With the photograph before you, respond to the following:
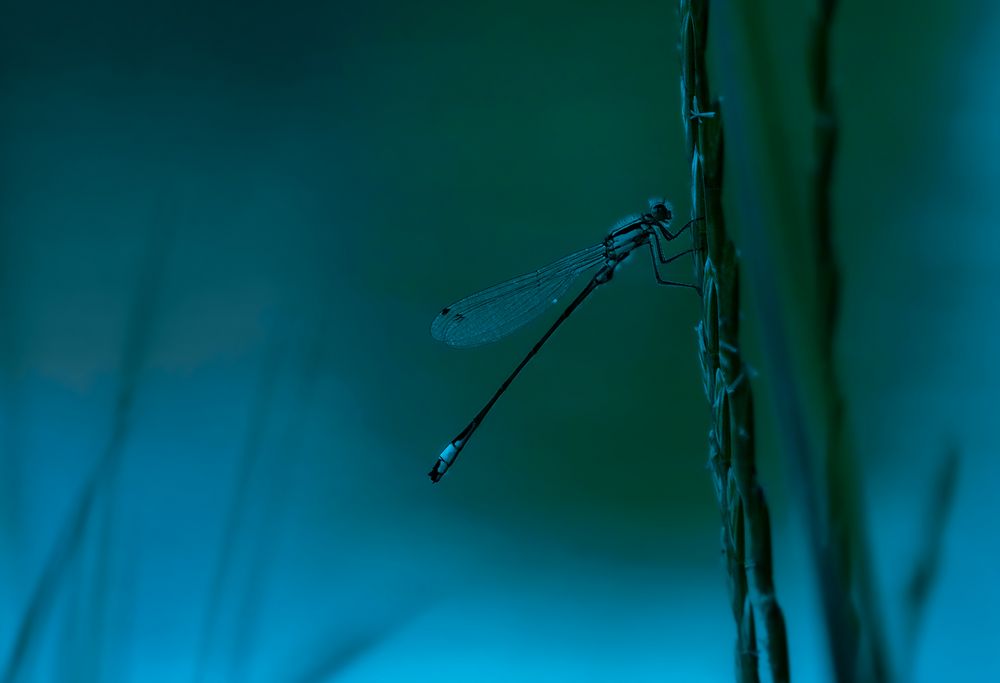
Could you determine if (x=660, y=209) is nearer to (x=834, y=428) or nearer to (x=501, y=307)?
(x=501, y=307)

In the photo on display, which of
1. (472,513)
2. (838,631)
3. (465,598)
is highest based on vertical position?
(472,513)

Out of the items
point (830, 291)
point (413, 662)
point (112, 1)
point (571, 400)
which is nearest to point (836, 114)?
point (830, 291)

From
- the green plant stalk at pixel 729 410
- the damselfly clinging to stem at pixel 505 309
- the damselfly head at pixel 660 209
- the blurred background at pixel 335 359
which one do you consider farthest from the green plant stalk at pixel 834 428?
the blurred background at pixel 335 359

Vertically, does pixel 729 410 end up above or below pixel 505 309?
below

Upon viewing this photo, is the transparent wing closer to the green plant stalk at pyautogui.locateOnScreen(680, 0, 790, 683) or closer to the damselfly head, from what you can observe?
the damselfly head

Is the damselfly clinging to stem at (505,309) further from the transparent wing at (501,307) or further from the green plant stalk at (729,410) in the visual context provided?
the green plant stalk at (729,410)

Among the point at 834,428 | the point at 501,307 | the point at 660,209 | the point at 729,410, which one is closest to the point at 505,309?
the point at 501,307

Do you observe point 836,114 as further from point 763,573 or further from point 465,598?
point 465,598
